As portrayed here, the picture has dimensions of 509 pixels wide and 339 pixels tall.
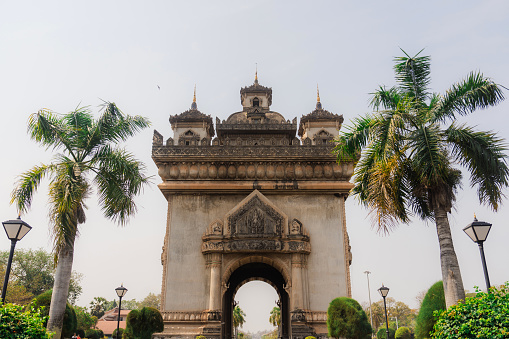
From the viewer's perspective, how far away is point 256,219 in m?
18.4

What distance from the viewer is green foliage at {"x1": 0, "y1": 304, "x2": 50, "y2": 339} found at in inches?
277

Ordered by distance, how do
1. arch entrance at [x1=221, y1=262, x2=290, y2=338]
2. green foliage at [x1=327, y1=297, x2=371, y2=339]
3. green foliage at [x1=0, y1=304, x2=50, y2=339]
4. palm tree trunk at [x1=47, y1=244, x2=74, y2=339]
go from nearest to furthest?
1. green foliage at [x1=0, y1=304, x2=50, y2=339]
2. palm tree trunk at [x1=47, y1=244, x2=74, y2=339]
3. green foliage at [x1=327, y1=297, x2=371, y2=339]
4. arch entrance at [x1=221, y1=262, x2=290, y2=338]

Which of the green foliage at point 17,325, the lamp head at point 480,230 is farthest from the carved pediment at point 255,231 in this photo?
the green foliage at point 17,325

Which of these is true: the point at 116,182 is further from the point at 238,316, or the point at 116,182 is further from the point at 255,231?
the point at 238,316

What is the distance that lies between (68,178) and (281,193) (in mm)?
9631

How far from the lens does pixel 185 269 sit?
59.3ft

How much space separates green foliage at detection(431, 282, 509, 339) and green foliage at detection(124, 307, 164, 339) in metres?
9.35

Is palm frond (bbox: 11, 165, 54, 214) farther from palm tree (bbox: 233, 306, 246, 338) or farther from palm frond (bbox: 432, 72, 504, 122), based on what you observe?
palm tree (bbox: 233, 306, 246, 338)

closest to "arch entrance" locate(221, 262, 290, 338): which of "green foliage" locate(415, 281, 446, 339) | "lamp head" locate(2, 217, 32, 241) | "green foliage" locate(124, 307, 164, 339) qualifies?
"green foliage" locate(124, 307, 164, 339)

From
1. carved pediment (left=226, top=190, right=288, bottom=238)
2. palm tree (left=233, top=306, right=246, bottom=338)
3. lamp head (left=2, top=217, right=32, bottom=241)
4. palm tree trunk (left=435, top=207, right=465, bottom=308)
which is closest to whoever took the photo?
lamp head (left=2, top=217, right=32, bottom=241)

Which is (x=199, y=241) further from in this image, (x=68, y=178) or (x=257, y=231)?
(x=68, y=178)

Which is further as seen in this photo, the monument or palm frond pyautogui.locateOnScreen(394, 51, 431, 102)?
the monument

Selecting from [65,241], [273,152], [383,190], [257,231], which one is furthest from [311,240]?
[65,241]

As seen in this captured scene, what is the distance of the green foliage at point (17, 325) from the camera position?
7047 millimetres
